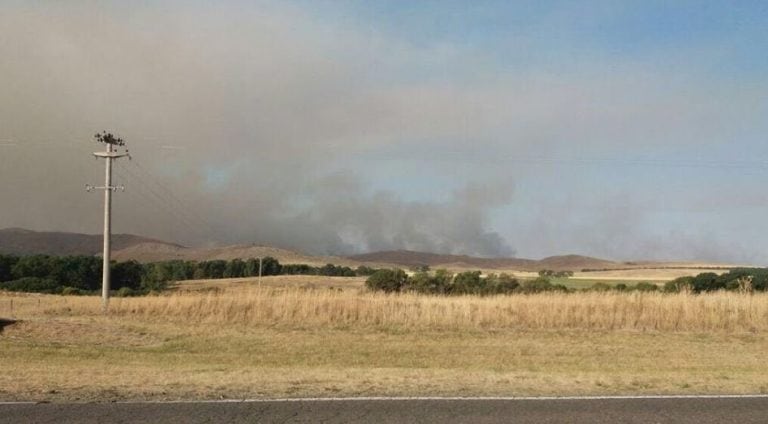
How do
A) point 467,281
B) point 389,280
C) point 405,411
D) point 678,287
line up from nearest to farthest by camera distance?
point 405,411 < point 678,287 < point 389,280 < point 467,281

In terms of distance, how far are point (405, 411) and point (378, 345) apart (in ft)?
41.1

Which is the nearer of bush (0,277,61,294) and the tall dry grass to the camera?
the tall dry grass

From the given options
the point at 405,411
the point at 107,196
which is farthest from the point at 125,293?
the point at 405,411

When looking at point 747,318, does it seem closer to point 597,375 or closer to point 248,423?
point 597,375

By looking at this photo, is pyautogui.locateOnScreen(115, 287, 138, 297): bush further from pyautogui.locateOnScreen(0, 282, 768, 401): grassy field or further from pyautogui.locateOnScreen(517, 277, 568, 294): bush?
pyautogui.locateOnScreen(517, 277, 568, 294): bush

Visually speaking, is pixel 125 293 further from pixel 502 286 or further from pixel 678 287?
pixel 678 287

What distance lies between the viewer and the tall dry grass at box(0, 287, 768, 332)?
2583cm

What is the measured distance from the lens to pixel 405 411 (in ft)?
30.0

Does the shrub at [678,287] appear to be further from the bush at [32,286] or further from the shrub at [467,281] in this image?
the bush at [32,286]

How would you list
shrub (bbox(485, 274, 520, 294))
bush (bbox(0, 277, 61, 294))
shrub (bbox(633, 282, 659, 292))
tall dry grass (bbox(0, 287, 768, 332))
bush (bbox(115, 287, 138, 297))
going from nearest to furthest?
tall dry grass (bbox(0, 287, 768, 332)) < shrub (bbox(633, 282, 659, 292)) < shrub (bbox(485, 274, 520, 294)) < bush (bbox(115, 287, 138, 297)) < bush (bbox(0, 277, 61, 294))

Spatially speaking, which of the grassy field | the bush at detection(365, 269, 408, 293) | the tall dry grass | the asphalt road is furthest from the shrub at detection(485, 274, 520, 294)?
the asphalt road

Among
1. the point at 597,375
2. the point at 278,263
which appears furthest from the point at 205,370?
the point at 278,263

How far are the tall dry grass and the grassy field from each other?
6 cm

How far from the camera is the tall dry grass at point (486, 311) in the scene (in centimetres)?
2583
